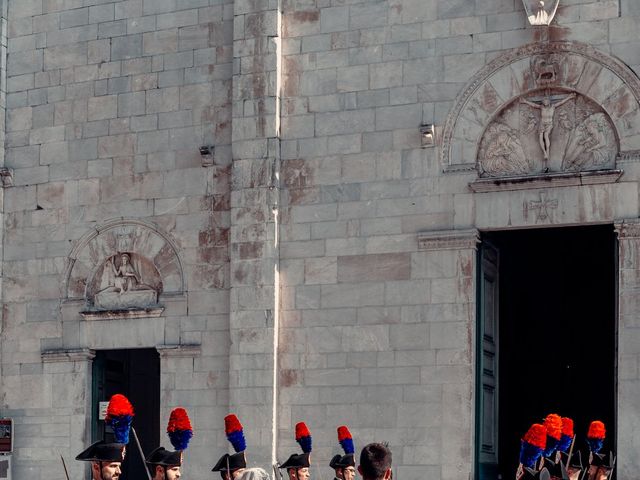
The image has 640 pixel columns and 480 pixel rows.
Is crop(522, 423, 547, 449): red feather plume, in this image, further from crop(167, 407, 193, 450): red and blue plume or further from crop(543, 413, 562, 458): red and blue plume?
crop(167, 407, 193, 450): red and blue plume

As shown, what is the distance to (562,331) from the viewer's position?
81.2 feet

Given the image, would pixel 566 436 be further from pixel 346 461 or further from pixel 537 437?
pixel 346 461

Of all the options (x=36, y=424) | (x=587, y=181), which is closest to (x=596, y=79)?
(x=587, y=181)

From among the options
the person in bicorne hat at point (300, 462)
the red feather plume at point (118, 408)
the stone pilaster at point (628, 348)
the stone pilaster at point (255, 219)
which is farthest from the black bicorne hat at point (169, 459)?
the stone pilaster at point (255, 219)

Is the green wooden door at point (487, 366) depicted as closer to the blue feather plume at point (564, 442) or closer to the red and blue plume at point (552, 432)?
the blue feather plume at point (564, 442)

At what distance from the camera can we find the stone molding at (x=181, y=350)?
2142cm

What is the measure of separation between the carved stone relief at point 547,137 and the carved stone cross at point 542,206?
39 cm

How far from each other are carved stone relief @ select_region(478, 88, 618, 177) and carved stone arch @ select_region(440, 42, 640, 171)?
0.11 meters

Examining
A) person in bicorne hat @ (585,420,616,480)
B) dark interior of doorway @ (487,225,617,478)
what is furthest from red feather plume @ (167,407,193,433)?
dark interior of doorway @ (487,225,617,478)

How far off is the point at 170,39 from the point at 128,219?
9.17ft

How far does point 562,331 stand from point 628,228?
623cm

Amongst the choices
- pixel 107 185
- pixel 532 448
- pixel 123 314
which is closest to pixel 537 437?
pixel 532 448

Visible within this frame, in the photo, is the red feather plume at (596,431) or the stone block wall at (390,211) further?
the stone block wall at (390,211)

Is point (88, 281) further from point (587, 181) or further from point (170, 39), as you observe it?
point (587, 181)
